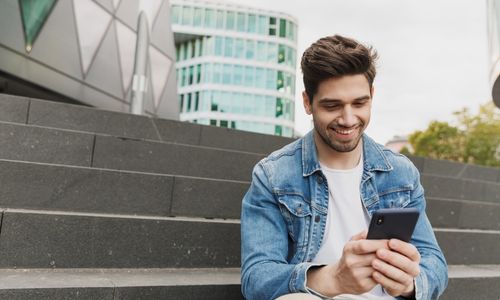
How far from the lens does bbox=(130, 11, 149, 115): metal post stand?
964 centimetres

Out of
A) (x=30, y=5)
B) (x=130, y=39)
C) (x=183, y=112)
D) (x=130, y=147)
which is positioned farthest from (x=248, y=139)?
(x=183, y=112)

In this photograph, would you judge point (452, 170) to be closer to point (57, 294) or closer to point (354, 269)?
point (354, 269)

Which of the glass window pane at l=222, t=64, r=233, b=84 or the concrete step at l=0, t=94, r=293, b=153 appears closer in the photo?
the concrete step at l=0, t=94, r=293, b=153

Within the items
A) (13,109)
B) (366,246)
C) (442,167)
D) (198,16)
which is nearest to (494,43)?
(442,167)

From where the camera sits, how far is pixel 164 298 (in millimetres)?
2416

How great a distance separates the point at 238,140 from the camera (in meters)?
5.76

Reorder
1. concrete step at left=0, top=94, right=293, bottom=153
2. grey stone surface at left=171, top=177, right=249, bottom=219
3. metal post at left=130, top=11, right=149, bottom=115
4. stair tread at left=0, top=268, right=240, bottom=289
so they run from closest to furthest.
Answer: stair tread at left=0, top=268, right=240, bottom=289, grey stone surface at left=171, top=177, right=249, bottom=219, concrete step at left=0, top=94, right=293, bottom=153, metal post at left=130, top=11, right=149, bottom=115

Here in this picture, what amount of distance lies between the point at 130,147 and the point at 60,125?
3.86 ft

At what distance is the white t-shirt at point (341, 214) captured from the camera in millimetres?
1974

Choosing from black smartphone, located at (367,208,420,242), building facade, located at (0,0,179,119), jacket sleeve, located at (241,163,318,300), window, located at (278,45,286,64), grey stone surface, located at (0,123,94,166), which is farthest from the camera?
window, located at (278,45,286,64)

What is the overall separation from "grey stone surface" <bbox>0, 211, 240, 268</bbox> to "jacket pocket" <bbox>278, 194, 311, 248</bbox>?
112cm

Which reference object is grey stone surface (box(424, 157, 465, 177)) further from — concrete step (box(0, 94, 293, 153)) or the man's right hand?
the man's right hand

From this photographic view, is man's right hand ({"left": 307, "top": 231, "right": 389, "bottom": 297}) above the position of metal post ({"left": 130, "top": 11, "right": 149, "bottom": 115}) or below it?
below

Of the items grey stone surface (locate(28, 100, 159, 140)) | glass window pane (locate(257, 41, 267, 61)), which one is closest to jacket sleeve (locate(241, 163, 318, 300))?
grey stone surface (locate(28, 100, 159, 140))
